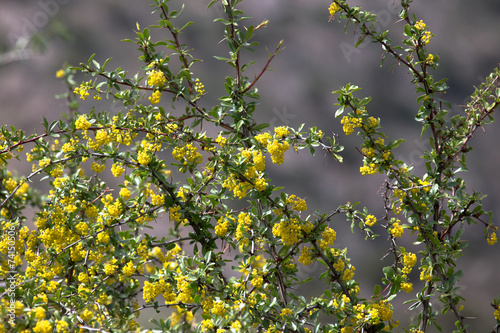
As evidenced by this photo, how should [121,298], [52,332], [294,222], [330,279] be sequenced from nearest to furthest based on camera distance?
[52,332], [294,222], [330,279], [121,298]

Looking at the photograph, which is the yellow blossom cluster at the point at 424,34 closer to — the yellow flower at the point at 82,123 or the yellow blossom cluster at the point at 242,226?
the yellow blossom cluster at the point at 242,226

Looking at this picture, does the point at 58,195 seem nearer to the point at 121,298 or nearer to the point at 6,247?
the point at 6,247

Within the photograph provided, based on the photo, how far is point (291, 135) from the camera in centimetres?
172

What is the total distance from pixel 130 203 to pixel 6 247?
1.49 feet

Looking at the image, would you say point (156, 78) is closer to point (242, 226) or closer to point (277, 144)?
point (277, 144)

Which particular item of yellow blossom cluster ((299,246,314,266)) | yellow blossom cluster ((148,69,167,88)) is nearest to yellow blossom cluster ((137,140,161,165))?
yellow blossom cluster ((148,69,167,88))

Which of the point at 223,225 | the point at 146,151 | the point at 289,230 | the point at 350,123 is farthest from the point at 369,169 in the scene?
the point at 146,151

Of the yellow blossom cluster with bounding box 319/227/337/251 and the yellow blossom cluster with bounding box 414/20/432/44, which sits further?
the yellow blossom cluster with bounding box 414/20/432/44

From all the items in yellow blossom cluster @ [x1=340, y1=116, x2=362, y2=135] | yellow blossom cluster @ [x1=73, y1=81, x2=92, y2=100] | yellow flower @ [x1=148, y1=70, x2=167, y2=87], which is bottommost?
yellow blossom cluster @ [x1=340, y1=116, x2=362, y2=135]

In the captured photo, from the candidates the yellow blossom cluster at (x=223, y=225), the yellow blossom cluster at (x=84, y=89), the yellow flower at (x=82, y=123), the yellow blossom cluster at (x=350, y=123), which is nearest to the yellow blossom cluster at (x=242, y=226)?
the yellow blossom cluster at (x=223, y=225)

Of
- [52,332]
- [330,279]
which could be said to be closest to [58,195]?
[52,332]

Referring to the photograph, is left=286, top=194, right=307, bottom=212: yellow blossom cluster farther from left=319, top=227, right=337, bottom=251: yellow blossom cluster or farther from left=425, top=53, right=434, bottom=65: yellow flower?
left=425, top=53, right=434, bottom=65: yellow flower

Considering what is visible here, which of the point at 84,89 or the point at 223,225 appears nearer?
the point at 223,225

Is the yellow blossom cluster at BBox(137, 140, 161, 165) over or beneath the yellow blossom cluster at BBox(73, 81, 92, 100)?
beneath
